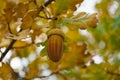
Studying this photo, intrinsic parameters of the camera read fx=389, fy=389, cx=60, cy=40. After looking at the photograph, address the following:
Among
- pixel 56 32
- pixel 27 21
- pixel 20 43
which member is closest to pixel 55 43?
pixel 56 32

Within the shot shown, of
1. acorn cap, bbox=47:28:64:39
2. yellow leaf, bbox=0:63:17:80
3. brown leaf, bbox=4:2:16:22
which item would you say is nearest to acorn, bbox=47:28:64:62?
acorn cap, bbox=47:28:64:39

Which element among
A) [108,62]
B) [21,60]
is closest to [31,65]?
[21,60]

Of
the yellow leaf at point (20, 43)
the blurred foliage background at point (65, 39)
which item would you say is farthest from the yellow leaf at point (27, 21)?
the yellow leaf at point (20, 43)

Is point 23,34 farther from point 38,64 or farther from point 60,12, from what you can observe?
point 38,64

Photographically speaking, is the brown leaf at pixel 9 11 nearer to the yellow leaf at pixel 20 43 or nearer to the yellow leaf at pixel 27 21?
the yellow leaf at pixel 27 21

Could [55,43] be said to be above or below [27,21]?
below

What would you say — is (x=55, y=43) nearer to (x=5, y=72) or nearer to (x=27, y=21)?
(x=27, y=21)
